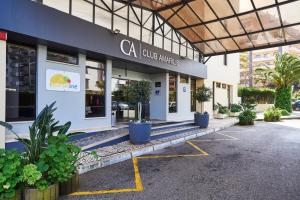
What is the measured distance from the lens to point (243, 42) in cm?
1483

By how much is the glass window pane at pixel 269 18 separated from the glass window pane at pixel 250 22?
0.28 m

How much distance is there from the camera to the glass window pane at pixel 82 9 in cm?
898

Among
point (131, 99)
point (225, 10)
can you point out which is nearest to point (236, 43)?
point (225, 10)

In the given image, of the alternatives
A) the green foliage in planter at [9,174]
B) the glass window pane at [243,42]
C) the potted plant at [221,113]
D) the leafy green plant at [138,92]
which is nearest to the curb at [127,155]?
the leafy green plant at [138,92]

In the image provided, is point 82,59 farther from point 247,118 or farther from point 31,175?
point 247,118

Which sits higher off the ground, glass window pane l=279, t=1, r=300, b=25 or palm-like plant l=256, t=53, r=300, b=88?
→ glass window pane l=279, t=1, r=300, b=25

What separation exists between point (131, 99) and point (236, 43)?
30.4 feet

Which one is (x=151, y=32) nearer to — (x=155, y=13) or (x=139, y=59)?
(x=155, y=13)

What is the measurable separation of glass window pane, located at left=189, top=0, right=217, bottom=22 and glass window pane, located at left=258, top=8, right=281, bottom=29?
227cm

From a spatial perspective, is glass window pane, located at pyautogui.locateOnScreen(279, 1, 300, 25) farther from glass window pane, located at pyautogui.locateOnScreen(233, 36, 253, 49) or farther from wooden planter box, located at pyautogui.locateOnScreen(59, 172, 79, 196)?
wooden planter box, located at pyautogui.locateOnScreen(59, 172, 79, 196)

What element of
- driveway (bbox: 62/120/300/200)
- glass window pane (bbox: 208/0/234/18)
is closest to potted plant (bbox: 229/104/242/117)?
glass window pane (bbox: 208/0/234/18)

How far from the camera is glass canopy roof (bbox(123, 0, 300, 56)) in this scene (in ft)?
37.4

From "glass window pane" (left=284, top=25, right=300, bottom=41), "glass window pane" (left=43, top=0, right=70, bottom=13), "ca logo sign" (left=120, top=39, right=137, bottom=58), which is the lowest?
"ca logo sign" (left=120, top=39, right=137, bottom=58)

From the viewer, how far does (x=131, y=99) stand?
29.5ft
